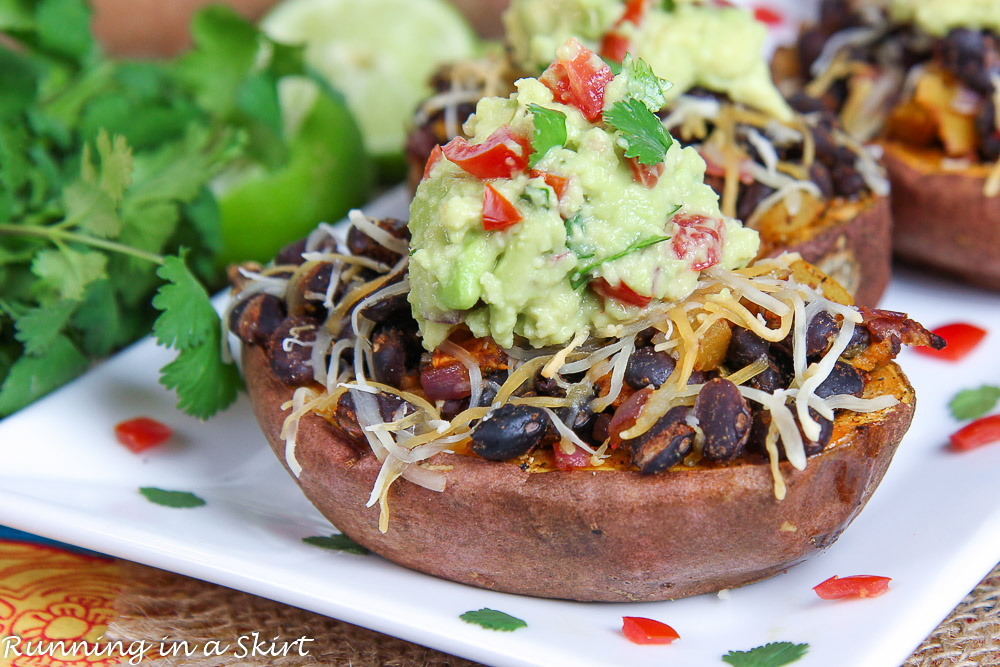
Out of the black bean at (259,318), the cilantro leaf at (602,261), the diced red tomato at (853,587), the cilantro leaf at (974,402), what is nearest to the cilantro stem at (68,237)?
the black bean at (259,318)

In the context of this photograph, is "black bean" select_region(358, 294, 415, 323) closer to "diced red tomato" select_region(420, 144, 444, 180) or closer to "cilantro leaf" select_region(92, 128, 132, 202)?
"diced red tomato" select_region(420, 144, 444, 180)

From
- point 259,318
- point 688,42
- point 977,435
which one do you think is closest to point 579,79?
point 259,318

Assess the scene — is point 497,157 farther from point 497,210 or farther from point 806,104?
point 806,104

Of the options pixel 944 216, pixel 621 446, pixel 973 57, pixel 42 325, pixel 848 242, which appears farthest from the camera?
pixel 944 216

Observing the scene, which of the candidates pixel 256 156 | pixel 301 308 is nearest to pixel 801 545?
pixel 301 308

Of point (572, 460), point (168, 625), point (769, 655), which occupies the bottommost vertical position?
point (168, 625)

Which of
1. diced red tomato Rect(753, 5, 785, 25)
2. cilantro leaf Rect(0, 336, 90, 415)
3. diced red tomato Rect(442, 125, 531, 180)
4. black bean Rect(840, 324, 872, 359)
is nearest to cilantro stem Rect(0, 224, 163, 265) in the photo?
cilantro leaf Rect(0, 336, 90, 415)

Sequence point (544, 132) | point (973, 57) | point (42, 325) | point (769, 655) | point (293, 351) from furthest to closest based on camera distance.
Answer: point (973, 57), point (42, 325), point (293, 351), point (544, 132), point (769, 655)
